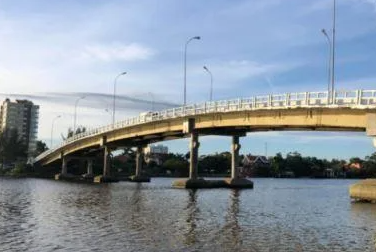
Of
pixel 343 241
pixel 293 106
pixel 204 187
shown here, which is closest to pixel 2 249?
pixel 343 241

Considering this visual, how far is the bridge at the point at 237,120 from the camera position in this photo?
2239 inches

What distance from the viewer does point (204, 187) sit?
90188 mm

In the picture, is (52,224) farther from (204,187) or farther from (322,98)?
(204,187)

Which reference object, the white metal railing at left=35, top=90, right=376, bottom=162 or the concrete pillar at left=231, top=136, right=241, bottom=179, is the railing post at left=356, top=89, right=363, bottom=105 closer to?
the white metal railing at left=35, top=90, right=376, bottom=162

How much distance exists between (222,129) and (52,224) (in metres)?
58.3

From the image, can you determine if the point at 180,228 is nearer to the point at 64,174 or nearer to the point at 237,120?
the point at 237,120

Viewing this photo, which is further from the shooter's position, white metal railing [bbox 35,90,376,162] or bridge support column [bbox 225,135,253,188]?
bridge support column [bbox 225,135,253,188]

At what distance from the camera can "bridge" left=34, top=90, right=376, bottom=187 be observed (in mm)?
56875

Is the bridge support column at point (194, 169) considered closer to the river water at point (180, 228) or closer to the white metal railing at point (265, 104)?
the white metal railing at point (265, 104)

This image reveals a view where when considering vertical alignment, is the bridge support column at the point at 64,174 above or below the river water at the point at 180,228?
above

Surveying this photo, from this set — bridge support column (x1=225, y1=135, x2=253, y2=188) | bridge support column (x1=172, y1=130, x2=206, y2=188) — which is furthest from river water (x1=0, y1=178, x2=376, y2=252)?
bridge support column (x1=225, y1=135, x2=253, y2=188)

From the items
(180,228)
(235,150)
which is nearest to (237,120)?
(235,150)

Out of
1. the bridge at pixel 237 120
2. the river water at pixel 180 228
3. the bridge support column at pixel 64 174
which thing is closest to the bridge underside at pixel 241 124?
the bridge at pixel 237 120

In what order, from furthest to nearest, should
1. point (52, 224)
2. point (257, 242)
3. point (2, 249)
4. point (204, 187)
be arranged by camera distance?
1. point (204, 187)
2. point (52, 224)
3. point (257, 242)
4. point (2, 249)
